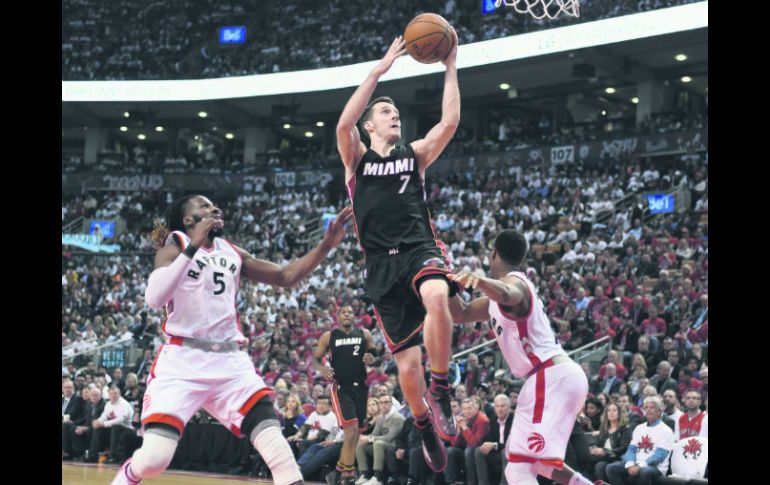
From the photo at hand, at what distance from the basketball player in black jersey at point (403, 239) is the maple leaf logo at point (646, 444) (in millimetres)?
4627

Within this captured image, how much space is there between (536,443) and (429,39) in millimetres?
2817

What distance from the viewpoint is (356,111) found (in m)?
6.21

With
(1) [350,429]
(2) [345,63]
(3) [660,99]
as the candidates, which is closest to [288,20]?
(2) [345,63]

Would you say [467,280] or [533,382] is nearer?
[467,280]

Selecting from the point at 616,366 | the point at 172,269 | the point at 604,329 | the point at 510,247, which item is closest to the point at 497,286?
the point at 510,247

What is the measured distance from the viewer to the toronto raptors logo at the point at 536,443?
6305 mm

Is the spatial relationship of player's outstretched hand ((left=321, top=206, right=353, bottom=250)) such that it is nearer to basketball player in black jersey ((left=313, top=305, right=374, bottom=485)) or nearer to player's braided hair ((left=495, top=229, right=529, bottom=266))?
player's braided hair ((left=495, top=229, right=529, bottom=266))

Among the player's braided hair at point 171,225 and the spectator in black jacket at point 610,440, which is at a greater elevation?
the player's braided hair at point 171,225

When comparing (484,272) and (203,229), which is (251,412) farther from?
(484,272)

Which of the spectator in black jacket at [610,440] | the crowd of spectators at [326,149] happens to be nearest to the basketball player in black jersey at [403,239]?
the spectator in black jacket at [610,440]

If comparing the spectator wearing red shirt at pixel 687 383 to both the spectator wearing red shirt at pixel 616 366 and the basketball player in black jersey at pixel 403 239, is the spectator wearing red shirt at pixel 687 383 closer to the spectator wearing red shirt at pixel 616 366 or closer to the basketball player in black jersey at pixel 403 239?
the spectator wearing red shirt at pixel 616 366
